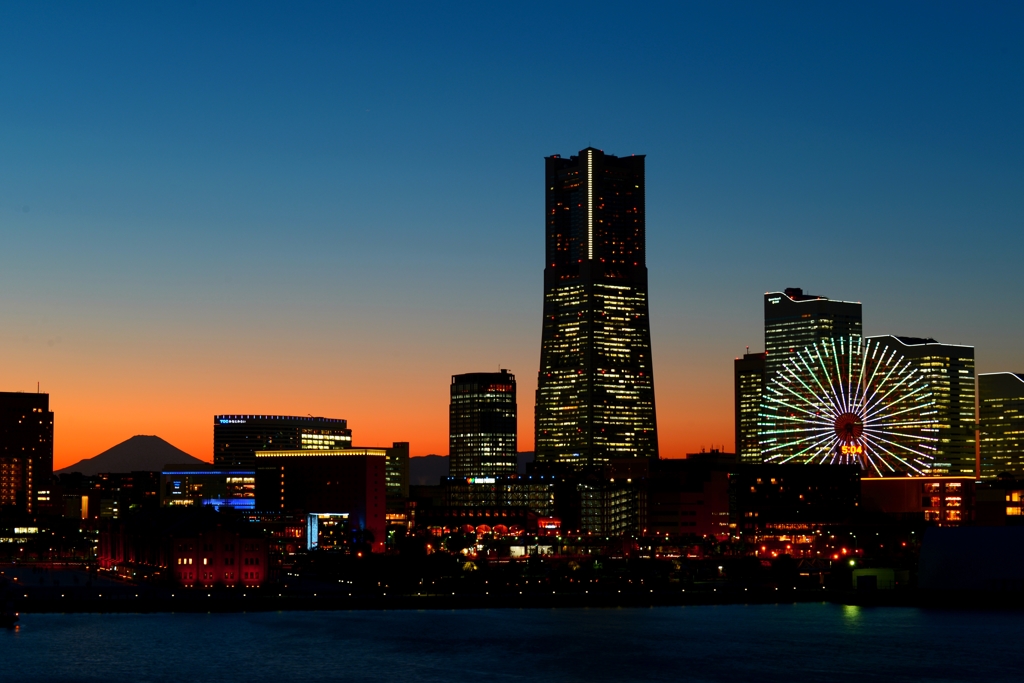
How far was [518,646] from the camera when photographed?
88312 millimetres

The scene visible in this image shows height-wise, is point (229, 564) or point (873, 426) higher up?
point (873, 426)

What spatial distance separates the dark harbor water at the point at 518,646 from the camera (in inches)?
3054

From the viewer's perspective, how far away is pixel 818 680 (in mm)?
76500

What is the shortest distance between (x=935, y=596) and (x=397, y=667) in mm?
57329

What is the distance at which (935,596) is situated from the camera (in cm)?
12031

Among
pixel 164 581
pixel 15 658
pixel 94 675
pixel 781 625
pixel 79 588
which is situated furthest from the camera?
pixel 164 581

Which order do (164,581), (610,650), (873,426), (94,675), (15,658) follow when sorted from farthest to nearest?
(873,426)
(164,581)
(610,650)
(15,658)
(94,675)

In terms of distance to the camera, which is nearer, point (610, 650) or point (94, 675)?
point (94, 675)

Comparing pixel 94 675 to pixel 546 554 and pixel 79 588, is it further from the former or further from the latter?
pixel 546 554

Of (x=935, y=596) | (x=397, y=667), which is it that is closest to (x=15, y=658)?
(x=397, y=667)

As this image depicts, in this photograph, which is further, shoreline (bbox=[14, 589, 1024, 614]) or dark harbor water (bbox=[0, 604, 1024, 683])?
shoreline (bbox=[14, 589, 1024, 614])

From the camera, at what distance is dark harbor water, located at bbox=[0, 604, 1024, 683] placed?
7756 cm

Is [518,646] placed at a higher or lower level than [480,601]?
lower

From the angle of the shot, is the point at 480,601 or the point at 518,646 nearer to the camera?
the point at 518,646
